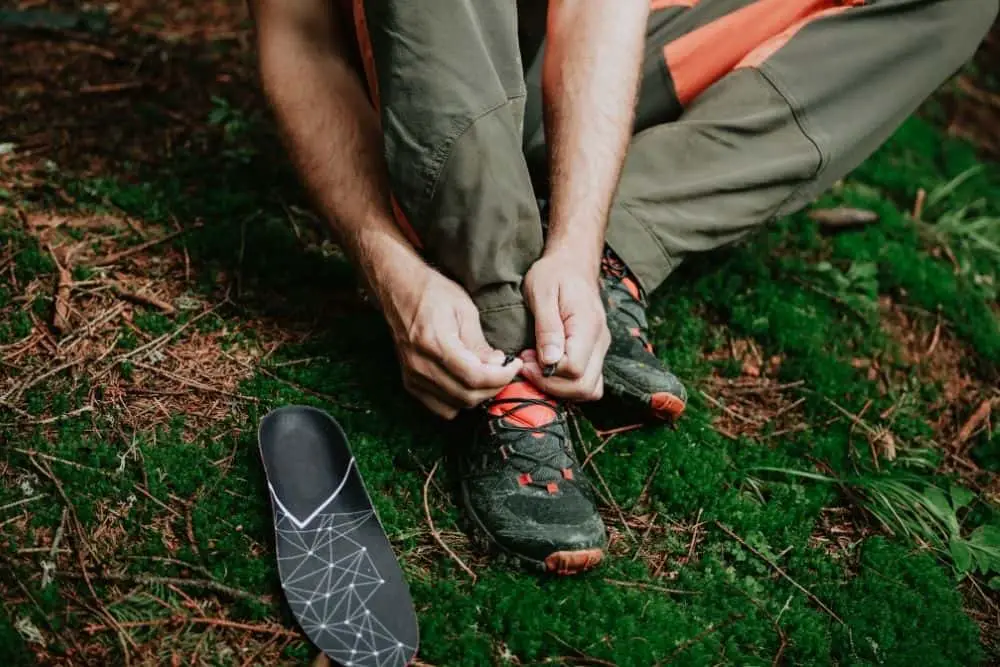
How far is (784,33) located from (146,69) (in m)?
2.11

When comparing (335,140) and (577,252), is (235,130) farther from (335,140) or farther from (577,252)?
(577,252)

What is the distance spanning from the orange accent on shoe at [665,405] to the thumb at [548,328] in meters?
0.35

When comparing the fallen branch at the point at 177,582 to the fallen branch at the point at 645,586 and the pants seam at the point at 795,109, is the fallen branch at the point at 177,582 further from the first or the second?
the pants seam at the point at 795,109

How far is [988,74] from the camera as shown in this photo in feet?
14.4

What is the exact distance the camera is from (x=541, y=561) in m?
1.78

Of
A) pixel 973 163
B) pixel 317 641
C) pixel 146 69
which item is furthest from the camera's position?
pixel 973 163

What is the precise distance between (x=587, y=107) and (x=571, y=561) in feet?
3.50

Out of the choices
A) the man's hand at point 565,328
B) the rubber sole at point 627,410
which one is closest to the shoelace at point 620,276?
the rubber sole at point 627,410

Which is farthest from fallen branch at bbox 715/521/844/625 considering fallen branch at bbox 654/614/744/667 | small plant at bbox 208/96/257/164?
small plant at bbox 208/96/257/164

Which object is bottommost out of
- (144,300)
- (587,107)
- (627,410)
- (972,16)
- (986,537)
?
(986,537)

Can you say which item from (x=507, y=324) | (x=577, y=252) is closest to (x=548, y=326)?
(x=507, y=324)

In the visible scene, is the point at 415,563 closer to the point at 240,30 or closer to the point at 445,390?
the point at 445,390

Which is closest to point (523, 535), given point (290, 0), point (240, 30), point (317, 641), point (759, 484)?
point (317, 641)

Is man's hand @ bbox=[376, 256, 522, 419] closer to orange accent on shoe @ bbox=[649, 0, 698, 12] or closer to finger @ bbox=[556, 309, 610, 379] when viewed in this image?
finger @ bbox=[556, 309, 610, 379]
